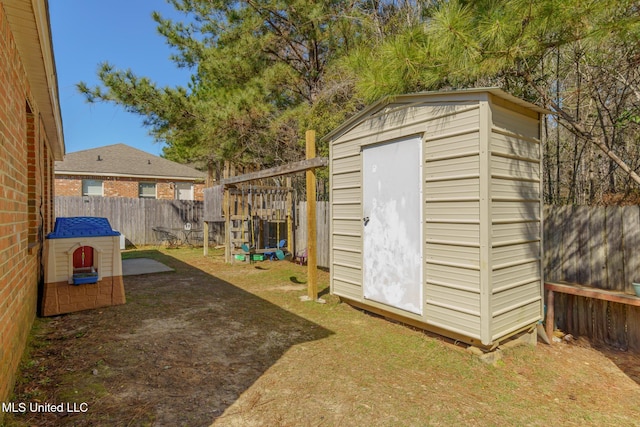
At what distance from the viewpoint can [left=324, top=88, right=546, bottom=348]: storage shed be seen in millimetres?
3234

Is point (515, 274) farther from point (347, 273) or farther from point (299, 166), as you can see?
point (299, 166)

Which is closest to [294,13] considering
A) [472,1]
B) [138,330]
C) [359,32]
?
[359,32]

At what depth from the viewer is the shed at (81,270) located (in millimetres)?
4391

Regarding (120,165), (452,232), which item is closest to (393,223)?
(452,232)

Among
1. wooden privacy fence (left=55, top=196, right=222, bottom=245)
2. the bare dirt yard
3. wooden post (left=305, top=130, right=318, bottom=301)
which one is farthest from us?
wooden privacy fence (left=55, top=196, right=222, bottom=245)

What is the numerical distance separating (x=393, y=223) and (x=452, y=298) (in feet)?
3.55

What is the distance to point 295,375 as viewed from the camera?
9.63 ft

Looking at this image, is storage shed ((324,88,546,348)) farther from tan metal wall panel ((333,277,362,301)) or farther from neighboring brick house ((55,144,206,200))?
neighboring brick house ((55,144,206,200))

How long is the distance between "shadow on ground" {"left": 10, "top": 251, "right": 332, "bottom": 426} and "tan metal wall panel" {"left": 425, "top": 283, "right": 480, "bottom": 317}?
1289 mm

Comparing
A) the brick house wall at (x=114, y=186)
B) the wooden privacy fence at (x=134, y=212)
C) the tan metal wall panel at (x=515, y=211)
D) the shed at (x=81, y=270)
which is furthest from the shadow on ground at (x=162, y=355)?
the brick house wall at (x=114, y=186)

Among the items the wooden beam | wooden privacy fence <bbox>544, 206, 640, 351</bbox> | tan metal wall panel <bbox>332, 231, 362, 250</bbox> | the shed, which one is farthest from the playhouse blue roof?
wooden privacy fence <bbox>544, 206, 640, 351</bbox>

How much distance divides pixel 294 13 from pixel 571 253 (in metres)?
8.41

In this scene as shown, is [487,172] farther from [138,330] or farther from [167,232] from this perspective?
[167,232]

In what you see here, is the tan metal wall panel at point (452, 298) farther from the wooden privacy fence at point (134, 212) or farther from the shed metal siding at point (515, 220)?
the wooden privacy fence at point (134, 212)
